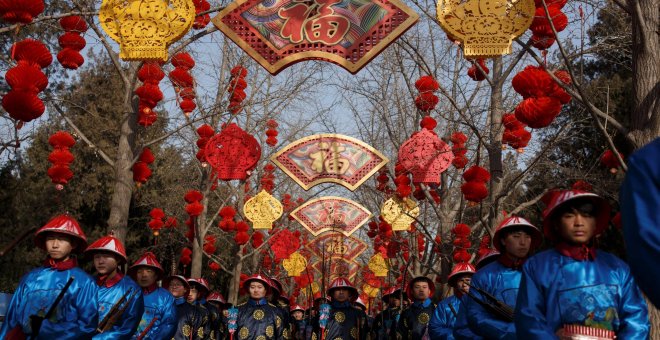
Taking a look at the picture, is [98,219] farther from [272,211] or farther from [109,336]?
[109,336]

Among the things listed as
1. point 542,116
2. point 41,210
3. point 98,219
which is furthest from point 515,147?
point 98,219

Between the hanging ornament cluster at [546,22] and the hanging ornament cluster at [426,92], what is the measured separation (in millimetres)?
4319

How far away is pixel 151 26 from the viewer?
9664 millimetres

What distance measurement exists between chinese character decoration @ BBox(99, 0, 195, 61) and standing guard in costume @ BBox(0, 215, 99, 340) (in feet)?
9.03

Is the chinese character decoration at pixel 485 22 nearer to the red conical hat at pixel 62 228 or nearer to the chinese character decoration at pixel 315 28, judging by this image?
the chinese character decoration at pixel 315 28

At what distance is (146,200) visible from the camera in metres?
27.8

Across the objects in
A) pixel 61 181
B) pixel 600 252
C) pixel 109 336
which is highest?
pixel 61 181

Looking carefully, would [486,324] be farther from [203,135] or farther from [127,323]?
[203,135]

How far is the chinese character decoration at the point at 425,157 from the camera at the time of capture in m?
14.3

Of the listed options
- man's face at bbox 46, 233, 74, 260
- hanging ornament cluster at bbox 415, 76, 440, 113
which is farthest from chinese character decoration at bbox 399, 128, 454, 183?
man's face at bbox 46, 233, 74, 260

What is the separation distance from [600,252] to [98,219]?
955 inches

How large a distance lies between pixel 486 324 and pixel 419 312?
661cm

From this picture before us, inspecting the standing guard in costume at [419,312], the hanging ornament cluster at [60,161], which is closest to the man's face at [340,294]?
the standing guard in costume at [419,312]

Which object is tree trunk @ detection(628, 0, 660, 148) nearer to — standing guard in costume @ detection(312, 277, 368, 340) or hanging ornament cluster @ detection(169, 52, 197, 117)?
standing guard in costume @ detection(312, 277, 368, 340)
